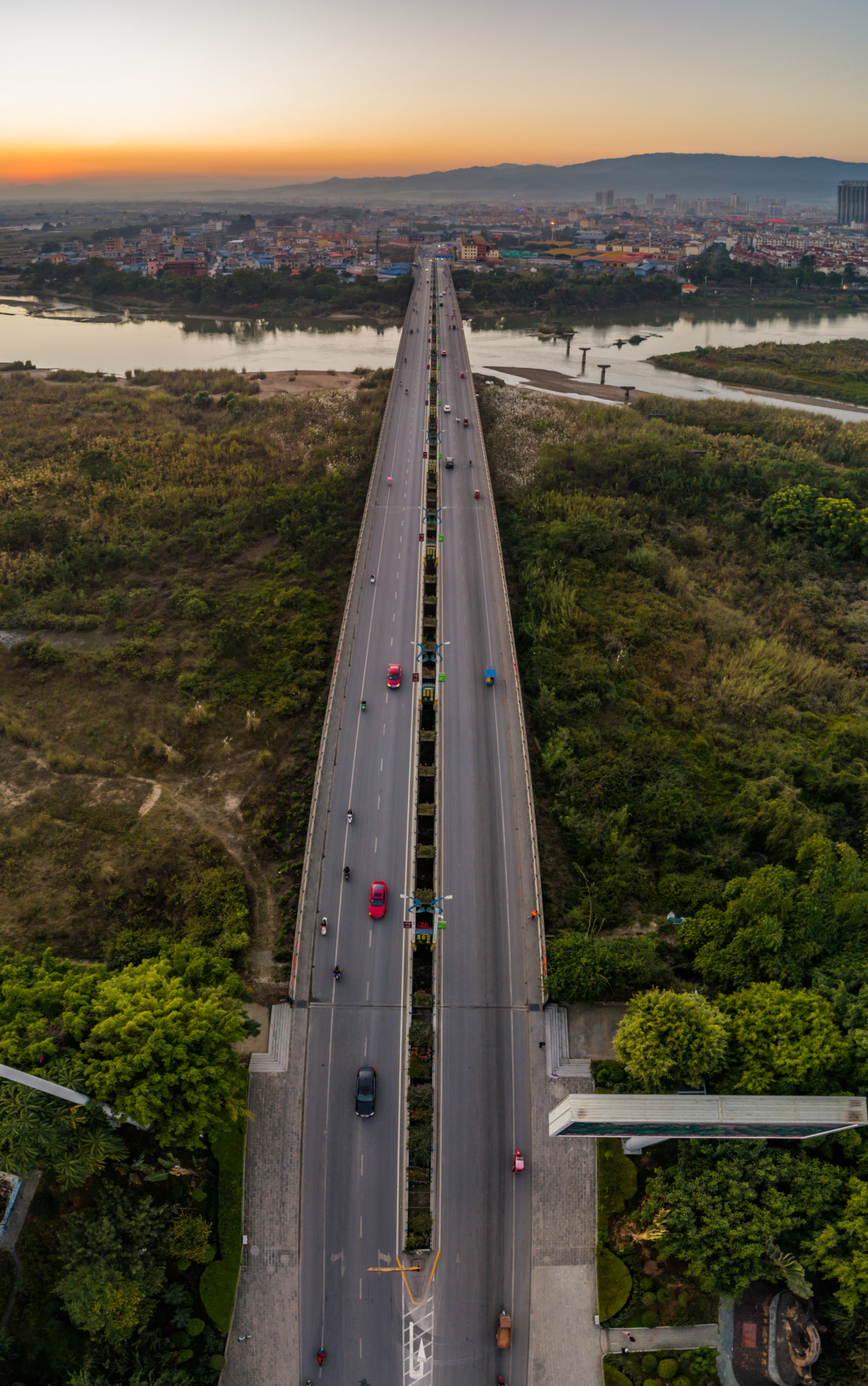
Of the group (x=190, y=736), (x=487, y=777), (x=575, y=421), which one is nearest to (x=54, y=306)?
(x=575, y=421)

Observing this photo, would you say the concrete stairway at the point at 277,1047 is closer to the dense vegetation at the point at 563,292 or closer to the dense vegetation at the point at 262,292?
the dense vegetation at the point at 262,292

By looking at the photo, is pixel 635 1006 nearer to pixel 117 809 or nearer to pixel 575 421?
pixel 117 809

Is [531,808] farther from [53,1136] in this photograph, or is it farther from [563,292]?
[563,292]

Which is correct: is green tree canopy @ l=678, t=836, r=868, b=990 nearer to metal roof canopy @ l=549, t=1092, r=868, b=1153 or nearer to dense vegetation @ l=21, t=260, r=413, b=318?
metal roof canopy @ l=549, t=1092, r=868, b=1153

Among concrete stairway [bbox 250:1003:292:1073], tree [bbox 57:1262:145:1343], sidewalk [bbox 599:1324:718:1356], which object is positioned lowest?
sidewalk [bbox 599:1324:718:1356]

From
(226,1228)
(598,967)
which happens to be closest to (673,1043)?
(598,967)

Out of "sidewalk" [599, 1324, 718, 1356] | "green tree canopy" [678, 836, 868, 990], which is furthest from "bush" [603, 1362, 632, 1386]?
"green tree canopy" [678, 836, 868, 990]
